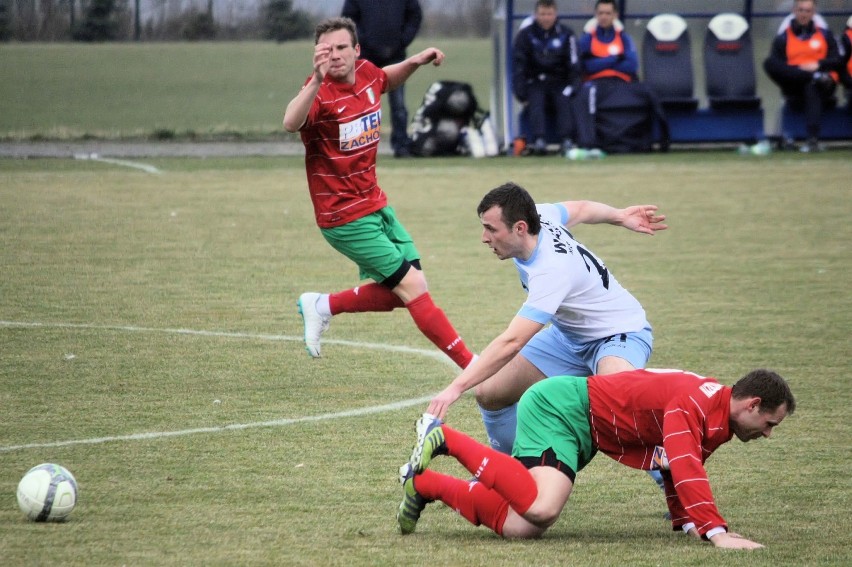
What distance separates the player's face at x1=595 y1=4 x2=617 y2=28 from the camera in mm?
18078

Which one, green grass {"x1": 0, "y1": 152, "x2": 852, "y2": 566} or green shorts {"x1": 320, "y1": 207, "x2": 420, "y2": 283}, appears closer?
green grass {"x1": 0, "y1": 152, "x2": 852, "y2": 566}

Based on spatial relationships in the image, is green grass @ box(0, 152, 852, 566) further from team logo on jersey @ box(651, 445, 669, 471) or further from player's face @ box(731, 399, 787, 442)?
player's face @ box(731, 399, 787, 442)

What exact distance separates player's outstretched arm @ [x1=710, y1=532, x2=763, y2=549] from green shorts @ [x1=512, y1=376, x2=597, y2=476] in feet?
2.00

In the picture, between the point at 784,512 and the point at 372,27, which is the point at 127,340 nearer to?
the point at 784,512

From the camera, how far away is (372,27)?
1752 centimetres

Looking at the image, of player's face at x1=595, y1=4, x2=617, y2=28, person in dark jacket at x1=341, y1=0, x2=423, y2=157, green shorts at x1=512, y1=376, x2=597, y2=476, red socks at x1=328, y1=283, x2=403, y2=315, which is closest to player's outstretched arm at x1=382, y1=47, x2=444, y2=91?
red socks at x1=328, y1=283, x2=403, y2=315

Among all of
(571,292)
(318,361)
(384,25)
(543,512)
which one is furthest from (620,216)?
(384,25)

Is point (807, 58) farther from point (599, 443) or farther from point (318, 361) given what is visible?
point (599, 443)

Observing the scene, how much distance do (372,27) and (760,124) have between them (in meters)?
6.24

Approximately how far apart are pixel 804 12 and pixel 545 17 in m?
3.71

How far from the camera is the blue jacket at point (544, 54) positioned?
59.8 ft

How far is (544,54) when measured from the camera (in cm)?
1823

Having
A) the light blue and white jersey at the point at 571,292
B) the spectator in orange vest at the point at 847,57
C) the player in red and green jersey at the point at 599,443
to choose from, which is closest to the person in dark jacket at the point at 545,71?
the spectator in orange vest at the point at 847,57

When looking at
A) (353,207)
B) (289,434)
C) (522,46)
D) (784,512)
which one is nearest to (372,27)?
(522,46)
